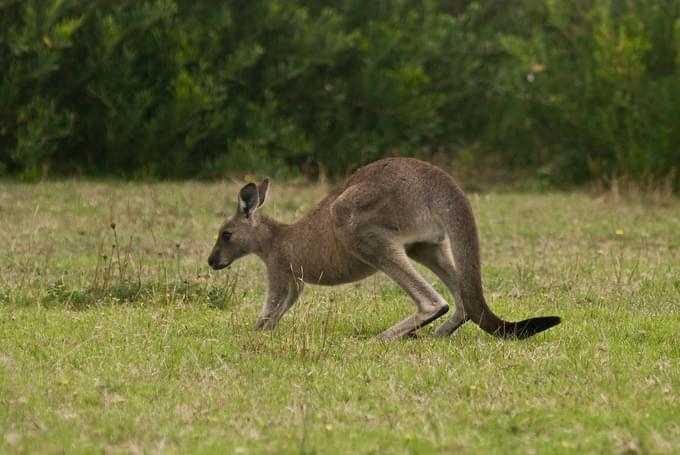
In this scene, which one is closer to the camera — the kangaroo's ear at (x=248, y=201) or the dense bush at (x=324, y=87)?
the kangaroo's ear at (x=248, y=201)

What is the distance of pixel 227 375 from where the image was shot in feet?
21.2

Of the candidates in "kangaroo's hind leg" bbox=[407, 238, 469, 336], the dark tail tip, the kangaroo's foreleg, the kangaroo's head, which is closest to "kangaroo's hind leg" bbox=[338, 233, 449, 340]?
"kangaroo's hind leg" bbox=[407, 238, 469, 336]

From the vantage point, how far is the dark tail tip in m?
6.73

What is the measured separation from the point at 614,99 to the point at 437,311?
10071mm

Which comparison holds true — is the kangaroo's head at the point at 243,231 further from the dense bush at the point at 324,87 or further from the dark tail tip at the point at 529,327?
the dense bush at the point at 324,87

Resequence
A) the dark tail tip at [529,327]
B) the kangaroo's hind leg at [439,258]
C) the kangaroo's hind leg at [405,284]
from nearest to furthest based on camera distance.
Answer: the dark tail tip at [529,327]
the kangaroo's hind leg at [405,284]
the kangaroo's hind leg at [439,258]

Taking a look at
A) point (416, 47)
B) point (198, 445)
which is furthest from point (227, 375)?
point (416, 47)

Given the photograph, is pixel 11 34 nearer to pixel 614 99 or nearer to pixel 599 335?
pixel 614 99

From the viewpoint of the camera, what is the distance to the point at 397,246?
24.8 feet

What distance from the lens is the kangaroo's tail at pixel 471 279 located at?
693cm

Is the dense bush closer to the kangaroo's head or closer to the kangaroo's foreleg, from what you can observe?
the kangaroo's head

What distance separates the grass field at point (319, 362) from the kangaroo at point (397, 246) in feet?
0.61

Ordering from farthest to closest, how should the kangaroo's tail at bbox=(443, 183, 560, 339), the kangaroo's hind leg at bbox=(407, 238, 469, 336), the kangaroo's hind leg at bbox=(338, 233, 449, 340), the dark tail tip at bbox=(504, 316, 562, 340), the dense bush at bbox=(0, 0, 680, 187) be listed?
the dense bush at bbox=(0, 0, 680, 187), the kangaroo's hind leg at bbox=(407, 238, 469, 336), the kangaroo's hind leg at bbox=(338, 233, 449, 340), the kangaroo's tail at bbox=(443, 183, 560, 339), the dark tail tip at bbox=(504, 316, 562, 340)

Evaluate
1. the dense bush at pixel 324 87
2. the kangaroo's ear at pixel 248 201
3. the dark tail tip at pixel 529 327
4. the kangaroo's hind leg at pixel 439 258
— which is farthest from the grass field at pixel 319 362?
the dense bush at pixel 324 87
